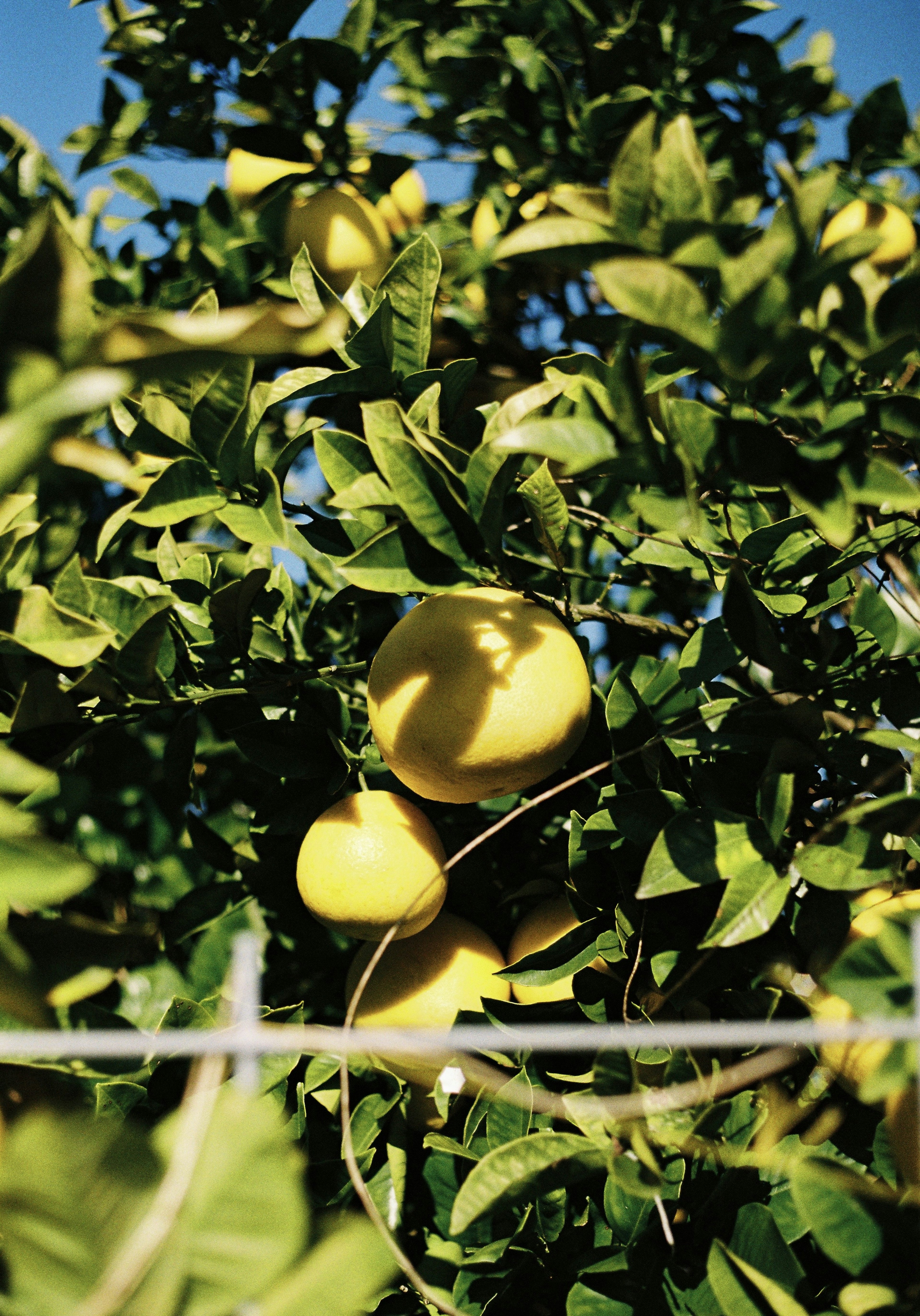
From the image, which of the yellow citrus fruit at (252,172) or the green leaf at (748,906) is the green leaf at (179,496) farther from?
the yellow citrus fruit at (252,172)

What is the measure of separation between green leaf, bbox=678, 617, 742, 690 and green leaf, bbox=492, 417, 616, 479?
0.97 feet

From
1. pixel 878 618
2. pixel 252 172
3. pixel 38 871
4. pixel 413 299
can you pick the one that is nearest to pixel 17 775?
pixel 38 871

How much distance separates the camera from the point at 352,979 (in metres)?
1.21

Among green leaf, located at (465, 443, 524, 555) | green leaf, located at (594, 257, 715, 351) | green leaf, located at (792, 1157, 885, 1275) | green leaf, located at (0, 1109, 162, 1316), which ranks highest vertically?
green leaf, located at (594, 257, 715, 351)

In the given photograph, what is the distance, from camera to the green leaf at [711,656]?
0.94 meters

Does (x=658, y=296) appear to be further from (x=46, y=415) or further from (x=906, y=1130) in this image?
(x=906, y=1130)

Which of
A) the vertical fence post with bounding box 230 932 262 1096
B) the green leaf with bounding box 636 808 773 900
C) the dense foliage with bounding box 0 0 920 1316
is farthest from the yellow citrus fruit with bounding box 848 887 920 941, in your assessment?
the vertical fence post with bounding box 230 932 262 1096

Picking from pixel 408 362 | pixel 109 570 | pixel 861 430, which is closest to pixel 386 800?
pixel 408 362

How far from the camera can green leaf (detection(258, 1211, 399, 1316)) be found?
46 centimetres

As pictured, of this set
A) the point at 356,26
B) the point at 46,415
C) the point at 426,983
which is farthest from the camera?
the point at 356,26

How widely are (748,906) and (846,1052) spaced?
0.19m

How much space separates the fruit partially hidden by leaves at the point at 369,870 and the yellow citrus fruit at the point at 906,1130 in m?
0.50

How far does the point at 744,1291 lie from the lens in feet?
2.44

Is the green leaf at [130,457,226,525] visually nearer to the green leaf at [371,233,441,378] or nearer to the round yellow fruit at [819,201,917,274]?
the green leaf at [371,233,441,378]
